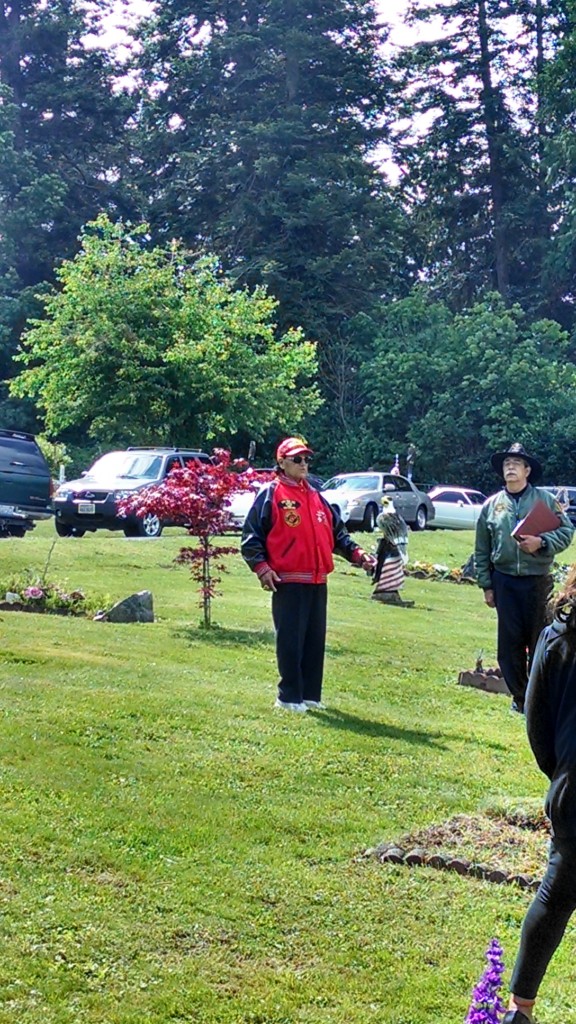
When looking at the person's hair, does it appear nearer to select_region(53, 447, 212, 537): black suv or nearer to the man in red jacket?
the man in red jacket

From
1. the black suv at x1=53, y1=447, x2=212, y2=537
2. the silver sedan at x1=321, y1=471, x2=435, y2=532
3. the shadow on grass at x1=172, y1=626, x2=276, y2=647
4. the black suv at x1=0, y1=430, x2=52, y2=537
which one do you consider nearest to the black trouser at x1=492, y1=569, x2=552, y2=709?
the shadow on grass at x1=172, y1=626, x2=276, y2=647

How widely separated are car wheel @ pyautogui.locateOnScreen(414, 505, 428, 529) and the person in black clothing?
26976 millimetres

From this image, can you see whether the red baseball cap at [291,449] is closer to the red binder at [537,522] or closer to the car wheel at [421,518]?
the red binder at [537,522]

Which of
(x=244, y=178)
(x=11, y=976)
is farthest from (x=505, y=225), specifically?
(x=11, y=976)

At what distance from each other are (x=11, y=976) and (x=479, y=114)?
169 feet

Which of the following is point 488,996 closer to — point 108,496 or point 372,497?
point 108,496

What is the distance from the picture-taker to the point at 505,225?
165 ft

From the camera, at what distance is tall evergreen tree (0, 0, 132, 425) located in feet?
147

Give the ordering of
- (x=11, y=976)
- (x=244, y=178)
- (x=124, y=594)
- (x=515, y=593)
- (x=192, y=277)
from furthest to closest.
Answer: (x=244, y=178)
(x=192, y=277)
(x=124, y=594)
(x=515, y=593)
(x=11, y=976)

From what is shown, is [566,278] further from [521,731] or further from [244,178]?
[521,731]

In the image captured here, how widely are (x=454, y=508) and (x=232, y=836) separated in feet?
96.0

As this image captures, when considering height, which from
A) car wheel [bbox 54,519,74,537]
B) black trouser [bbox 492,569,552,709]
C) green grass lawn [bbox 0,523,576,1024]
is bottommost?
green grass lawn [bbox 0,523,576,1024]

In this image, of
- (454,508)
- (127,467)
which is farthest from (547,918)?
(454,508)

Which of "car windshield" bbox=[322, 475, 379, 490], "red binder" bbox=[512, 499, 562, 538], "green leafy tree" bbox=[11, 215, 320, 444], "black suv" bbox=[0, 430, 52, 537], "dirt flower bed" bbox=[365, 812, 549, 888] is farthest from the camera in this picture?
"green leafy tree" bbox=[11, 215, 320, 444]
